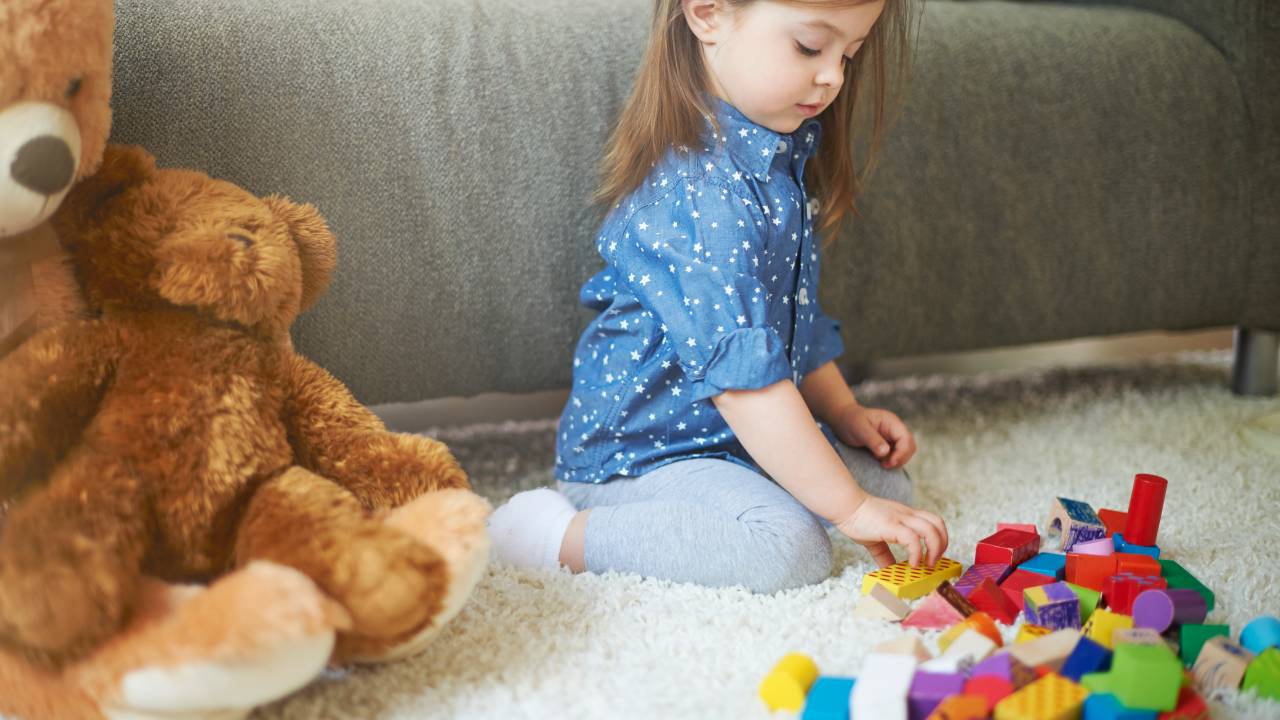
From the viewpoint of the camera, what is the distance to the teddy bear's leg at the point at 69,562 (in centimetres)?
57

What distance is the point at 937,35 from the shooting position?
1.22 meters

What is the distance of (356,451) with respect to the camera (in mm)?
767

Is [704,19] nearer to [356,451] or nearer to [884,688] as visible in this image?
[356,451]

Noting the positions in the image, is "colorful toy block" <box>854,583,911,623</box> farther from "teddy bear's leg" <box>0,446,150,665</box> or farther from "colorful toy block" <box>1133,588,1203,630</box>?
"teddy bear's leg" <box>0,446,150,665</box>

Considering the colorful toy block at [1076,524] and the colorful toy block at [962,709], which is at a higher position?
the colorful toy block at [962,709]

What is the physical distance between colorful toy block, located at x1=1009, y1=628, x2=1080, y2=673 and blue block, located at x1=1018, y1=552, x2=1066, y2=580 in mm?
161

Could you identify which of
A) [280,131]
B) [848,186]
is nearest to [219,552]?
[280,131]

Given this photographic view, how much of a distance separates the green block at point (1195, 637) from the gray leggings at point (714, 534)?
0.86ft

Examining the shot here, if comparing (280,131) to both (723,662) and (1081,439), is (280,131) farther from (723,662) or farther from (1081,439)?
(1081,439)

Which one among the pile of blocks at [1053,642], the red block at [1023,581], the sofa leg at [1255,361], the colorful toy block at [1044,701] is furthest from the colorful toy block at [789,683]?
the sofa leg at [1255,361]

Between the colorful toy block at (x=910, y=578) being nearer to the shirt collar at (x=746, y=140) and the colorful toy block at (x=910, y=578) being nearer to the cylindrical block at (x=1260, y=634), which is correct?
the cylindrical block at (x=1260, y=634)

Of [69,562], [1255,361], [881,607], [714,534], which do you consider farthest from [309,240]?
[1255,361]

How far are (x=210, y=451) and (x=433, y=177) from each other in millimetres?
400

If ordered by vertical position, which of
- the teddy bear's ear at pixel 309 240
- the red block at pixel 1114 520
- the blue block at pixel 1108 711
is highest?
the teddy bear's ear at pixel 309 240
